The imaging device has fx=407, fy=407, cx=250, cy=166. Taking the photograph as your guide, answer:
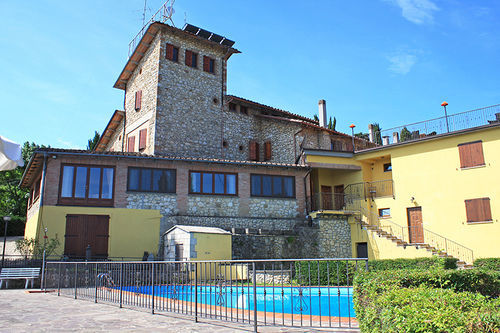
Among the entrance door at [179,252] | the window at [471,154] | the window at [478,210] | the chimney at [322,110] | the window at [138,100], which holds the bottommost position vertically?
the entrance door at [179,252]

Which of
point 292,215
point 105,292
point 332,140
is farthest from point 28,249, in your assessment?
point 332,140

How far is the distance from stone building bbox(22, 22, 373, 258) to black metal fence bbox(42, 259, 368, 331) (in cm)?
580

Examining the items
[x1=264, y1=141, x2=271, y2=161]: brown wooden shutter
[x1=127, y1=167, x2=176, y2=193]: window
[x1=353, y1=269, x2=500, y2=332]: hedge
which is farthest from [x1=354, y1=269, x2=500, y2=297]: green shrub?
[x1=264, y1=141, x2=271, y2=161]: brown wooden shutter

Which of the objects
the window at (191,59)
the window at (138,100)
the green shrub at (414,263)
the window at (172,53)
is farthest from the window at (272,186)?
the window at (138,100)

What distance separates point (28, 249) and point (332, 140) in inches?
806

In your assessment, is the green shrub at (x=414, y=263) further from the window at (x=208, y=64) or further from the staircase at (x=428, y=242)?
the window at (x=208, y=64)

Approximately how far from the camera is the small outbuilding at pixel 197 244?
16.6 meters

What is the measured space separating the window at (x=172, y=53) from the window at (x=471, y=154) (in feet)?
56.5

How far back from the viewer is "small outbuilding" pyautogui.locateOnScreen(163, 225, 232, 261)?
16.6 metres

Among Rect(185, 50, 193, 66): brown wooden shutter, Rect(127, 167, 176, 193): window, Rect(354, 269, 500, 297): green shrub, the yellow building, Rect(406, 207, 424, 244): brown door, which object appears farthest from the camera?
Rect(185, 50, 193, 66): brown wooden shutter

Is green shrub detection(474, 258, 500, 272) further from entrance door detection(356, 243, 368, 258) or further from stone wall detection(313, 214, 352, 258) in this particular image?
stone wall detection(313, 214, 352, 258)

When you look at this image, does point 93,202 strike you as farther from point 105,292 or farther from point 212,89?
point 212,89

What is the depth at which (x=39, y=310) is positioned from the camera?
339 inches

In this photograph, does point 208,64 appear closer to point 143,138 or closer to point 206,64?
point 206,64
